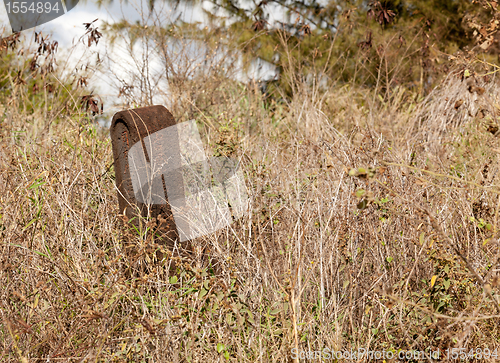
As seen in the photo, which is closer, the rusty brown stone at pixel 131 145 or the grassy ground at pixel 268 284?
the grassy ground at pixel 268 284

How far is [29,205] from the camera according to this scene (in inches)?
88.2

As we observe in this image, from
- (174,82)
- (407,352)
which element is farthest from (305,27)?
(407,352)

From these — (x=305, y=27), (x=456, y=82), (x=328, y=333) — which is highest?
(x=305, y=27)

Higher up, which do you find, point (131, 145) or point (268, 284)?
point (131, 145)

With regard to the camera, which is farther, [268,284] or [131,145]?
[131,145]

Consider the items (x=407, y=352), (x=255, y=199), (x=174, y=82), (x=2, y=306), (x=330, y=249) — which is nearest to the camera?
(x=407, y=352)

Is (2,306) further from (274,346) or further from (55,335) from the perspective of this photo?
(274,346)

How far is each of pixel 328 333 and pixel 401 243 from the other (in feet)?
2.21

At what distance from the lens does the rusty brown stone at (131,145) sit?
1889 mm

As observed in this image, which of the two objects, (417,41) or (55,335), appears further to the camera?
(417,41)

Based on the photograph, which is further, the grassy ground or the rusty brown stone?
the rusty brown stone

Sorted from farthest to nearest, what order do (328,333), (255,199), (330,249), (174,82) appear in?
(174,82) → (255,199) → (330,249) → (328,333)

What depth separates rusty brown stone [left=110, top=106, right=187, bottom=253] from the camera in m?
1.89

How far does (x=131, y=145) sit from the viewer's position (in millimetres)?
1915
